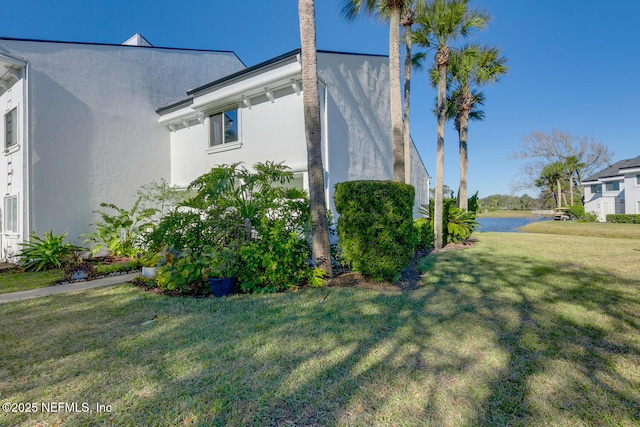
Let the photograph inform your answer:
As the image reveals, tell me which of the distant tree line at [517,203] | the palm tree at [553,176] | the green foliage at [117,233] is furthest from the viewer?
the distant tree line at [517,203]

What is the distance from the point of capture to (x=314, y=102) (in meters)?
5.97

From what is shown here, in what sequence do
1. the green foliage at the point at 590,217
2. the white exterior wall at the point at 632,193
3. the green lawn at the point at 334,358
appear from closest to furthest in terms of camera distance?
1. the green lawn at the point at 334,358
2. the white exterior wall at the point at 632,193
3. the green foliage at the point at 590,217

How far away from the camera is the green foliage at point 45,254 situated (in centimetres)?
829

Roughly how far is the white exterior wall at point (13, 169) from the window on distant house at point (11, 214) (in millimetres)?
89

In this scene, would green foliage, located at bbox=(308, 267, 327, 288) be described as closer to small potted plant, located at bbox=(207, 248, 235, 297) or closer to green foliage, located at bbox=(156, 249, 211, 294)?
small potted plant, located at bbox=(207, 248, 235, 297)

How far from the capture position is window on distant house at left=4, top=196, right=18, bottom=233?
9539 mm

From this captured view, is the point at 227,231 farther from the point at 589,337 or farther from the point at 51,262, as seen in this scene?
the point at 51,262

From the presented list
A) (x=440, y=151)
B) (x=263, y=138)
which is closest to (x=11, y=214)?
(x=263, y=138)

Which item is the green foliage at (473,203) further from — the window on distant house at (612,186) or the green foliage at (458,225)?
the window on distant house at (612,186)

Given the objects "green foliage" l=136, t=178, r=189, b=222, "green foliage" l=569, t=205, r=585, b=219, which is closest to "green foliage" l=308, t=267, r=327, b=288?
"green foliage" l=136, t=178, r=189, b=222

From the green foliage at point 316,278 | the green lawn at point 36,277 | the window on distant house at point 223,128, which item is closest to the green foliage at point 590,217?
the green foliage at point 316,278

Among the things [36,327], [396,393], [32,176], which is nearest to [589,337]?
[396,393]

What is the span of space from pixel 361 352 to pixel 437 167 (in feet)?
30.9

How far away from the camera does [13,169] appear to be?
9.50m
